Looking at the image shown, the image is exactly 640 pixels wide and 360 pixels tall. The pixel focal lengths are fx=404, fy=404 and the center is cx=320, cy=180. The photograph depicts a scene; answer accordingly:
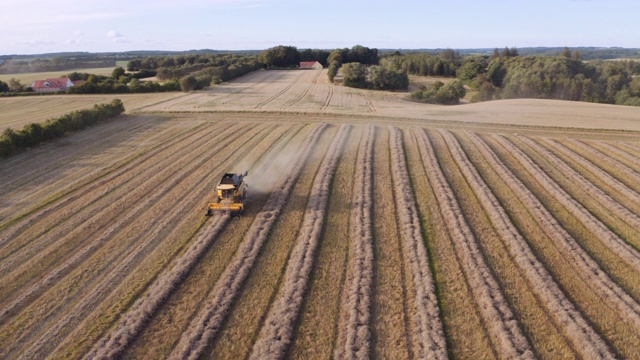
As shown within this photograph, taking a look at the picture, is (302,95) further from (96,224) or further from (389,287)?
(389,287)

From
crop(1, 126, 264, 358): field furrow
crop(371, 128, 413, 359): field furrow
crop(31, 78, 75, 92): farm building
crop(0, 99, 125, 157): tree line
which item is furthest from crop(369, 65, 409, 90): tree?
crop(31, 78, 75, 92): farm building

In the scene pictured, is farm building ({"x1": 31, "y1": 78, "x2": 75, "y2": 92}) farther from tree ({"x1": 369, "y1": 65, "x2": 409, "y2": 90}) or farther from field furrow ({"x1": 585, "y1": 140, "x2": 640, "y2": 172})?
field furrow ({"x1": 585, "y1": 140, "x2": 640, "y2": 172})

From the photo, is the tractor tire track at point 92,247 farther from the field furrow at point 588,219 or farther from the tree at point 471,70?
the tree at point 471,70

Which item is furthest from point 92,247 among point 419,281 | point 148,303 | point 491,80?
point 491,80

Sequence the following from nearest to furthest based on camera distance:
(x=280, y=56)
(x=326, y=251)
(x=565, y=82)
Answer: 1. (x=326, y=251)
2. (x=565, y=82)
3. (x=280, y=56)

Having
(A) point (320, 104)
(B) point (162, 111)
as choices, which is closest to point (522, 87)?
(A) point (320, 104)

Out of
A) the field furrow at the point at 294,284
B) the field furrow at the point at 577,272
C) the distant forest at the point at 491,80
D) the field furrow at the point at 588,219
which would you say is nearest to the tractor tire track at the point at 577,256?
→ the field furrow at the point at 577,272
